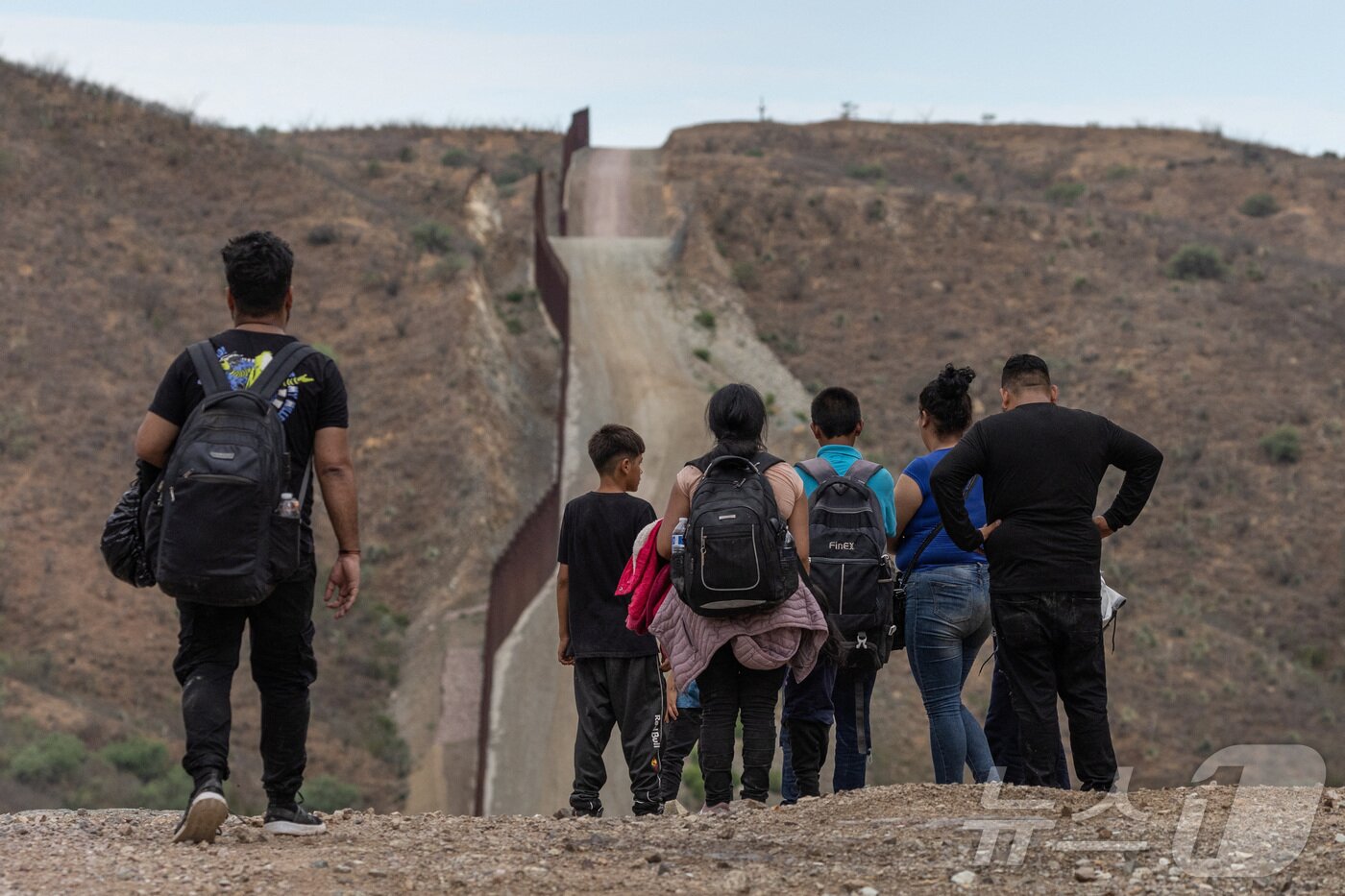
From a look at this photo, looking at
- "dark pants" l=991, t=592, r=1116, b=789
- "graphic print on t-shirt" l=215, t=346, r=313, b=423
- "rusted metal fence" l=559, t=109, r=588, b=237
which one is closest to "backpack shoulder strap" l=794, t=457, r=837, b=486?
"dark pants" l=991, t=592, r=1116, b=789

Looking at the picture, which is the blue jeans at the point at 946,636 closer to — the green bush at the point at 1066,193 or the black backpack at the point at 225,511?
the black backpack at the point at 225,511

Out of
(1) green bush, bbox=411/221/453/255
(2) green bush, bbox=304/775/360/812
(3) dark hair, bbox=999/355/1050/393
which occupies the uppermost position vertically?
(1) green bush, bbox=411/221/453/255

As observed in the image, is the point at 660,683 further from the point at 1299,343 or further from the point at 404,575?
the point at 1299,343

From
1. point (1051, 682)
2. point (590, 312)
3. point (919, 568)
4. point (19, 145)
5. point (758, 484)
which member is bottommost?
point (1051, 682)

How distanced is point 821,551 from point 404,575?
57.8ft

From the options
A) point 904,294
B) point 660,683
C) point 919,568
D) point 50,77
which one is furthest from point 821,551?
point 50,77

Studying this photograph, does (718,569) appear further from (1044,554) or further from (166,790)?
(166,790)

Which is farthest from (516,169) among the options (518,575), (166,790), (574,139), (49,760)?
(49,760)

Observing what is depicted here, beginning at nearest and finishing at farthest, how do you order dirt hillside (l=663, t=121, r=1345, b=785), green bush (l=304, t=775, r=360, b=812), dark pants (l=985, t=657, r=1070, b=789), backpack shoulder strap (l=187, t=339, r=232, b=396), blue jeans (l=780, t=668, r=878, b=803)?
backpack shoulder strap (l=187, t=339, r=232, b=396), blue jeans (l=780, t=668, r=878, b=803), dark pants (l=985, t=657, r=1070, b=789), green bush (l=304, t=775, r=360, b=812), dirt hillside (l=663, t=121, r=1345, b=785)

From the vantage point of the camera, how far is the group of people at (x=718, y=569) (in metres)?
5.08

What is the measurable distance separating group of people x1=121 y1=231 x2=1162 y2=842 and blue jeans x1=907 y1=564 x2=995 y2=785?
0.01 metres

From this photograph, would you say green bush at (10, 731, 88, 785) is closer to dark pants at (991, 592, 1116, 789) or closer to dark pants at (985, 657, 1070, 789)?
dark pants at (985, 657, 1070, 789)

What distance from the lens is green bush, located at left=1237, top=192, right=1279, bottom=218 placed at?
5022 centimetres

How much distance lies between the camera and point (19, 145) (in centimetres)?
3353
